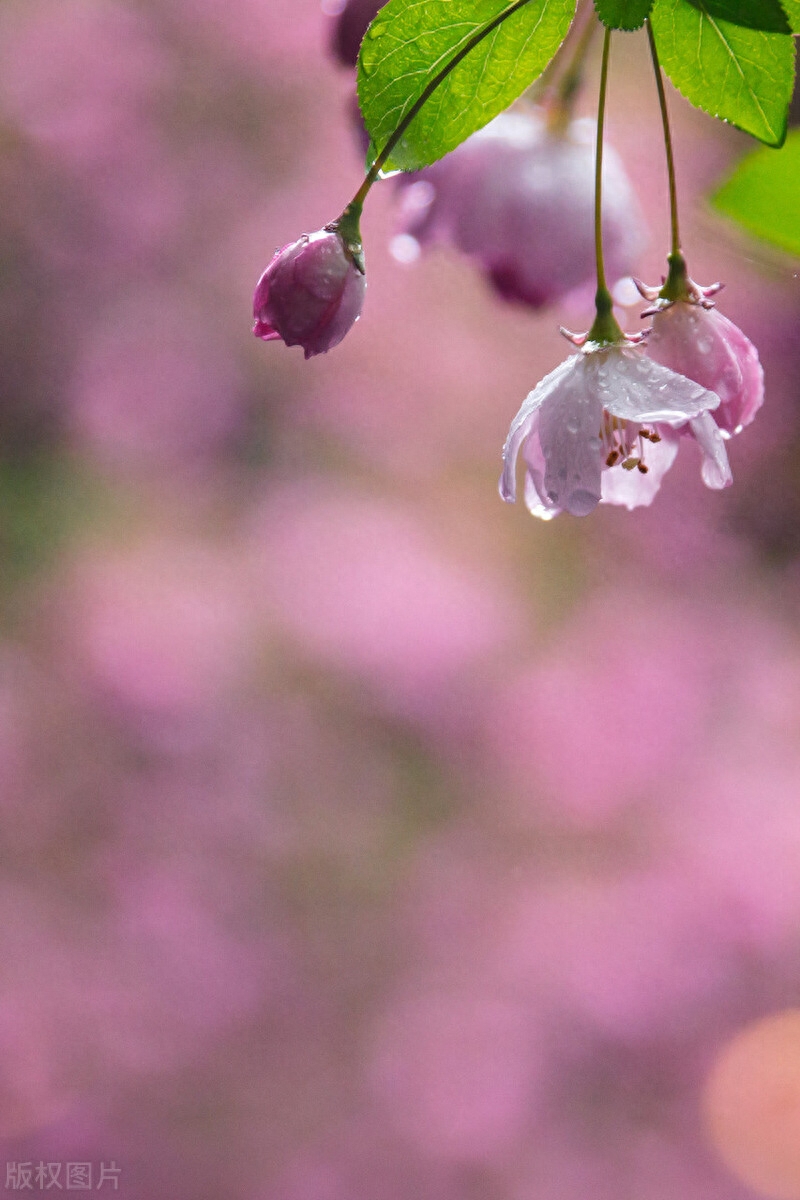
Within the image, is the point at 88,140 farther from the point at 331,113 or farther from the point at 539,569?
the point at 539,569

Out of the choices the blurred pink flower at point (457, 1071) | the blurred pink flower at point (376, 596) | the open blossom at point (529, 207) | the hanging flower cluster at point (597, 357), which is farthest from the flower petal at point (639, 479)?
the blurred pink flower at point (457, 1071)

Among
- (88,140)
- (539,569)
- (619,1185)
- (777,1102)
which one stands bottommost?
(619,1185)

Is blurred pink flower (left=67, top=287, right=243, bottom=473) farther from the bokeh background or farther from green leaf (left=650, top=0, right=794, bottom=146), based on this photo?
green leaf (left=650, top=0, right=794, bottom=146)

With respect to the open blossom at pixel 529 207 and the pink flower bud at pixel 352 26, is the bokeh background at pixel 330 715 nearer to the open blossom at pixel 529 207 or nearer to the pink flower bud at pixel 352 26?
the open blossom at pixel 529 207

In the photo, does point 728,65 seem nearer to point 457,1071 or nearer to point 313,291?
Result: point 313,291

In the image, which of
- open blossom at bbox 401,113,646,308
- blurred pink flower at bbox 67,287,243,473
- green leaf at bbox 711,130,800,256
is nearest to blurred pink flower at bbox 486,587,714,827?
blurred pink flower at bbox 67,287,243,473

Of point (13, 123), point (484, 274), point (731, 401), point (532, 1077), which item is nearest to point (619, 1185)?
point (532, 1077)

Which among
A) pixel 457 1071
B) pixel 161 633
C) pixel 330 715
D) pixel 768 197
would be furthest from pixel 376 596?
pixel 768 197
